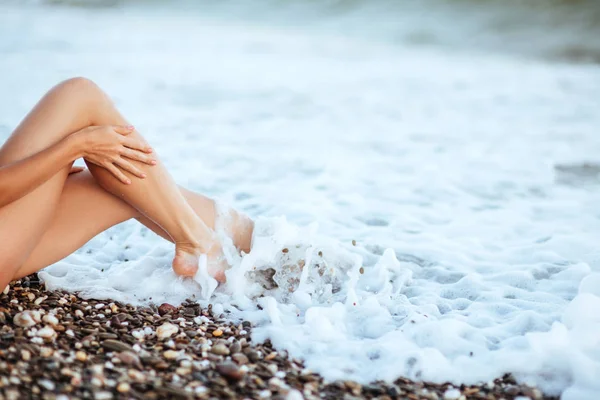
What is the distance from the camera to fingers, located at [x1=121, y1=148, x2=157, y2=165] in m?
3.21

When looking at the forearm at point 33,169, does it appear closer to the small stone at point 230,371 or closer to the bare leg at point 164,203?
the bare leg at point 164,203

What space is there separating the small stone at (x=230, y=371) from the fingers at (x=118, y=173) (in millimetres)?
1128

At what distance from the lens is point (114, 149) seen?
318 centimetres

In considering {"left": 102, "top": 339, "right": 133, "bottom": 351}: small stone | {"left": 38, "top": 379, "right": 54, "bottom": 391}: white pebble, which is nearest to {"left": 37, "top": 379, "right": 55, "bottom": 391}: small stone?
{"left": 38, "top": 379, "right": 54, "bottom": 391}: white pebble

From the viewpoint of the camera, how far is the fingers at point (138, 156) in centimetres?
321

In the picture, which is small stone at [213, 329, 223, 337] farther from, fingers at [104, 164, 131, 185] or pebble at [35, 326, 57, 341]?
fingers at [104, 164, 131, 185]

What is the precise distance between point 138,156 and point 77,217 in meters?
0.53

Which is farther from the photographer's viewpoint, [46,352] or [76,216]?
[76,216]

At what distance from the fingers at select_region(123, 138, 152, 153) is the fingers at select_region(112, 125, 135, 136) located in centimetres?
4

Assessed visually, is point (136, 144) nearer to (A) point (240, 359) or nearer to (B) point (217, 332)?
(B) point (217, 332)

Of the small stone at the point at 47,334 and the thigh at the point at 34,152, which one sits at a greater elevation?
the thigh at the point at 34,152

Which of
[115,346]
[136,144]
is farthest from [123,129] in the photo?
[115,346]

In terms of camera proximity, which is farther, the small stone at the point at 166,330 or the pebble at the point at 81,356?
the small stone at the point at 166,330

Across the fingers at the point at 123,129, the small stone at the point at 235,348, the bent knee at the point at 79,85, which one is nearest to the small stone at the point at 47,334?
the small stone at the point at 235,348
